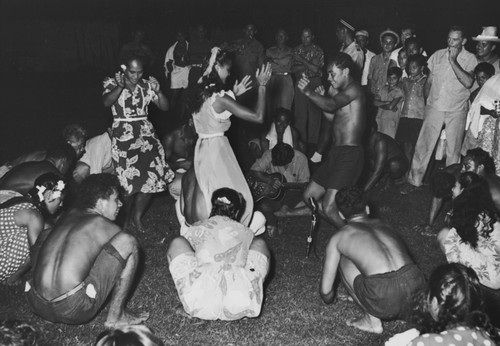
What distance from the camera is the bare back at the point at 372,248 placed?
4652mm

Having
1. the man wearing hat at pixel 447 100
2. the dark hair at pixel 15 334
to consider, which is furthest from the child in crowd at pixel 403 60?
the dark hair at pixel 15 334

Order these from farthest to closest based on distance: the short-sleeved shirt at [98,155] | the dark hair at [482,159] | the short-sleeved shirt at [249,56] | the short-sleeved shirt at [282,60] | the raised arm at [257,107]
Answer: the short-sleeved shirt at [249,56] < the short-sleeved shirt at [282,60] < the short-sleeved shirt at [98,155] < the dark hair at [482,159] < the raised arm at [257,107]

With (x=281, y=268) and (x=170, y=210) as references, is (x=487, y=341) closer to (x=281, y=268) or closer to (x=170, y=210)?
(x=281, y=268)

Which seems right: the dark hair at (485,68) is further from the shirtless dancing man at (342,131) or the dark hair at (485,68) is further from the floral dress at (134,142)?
the floral dress at (134,142)

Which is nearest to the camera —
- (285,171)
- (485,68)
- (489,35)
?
(285,171)

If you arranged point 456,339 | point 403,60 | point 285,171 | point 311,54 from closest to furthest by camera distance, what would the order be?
point 456,339, point 285,171, point 403,60, point 311,54

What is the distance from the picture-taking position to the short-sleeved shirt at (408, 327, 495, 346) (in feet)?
10.6

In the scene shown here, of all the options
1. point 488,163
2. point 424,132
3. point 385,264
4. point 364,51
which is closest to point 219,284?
point 385,264

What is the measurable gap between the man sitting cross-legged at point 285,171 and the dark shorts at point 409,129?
2496 mm

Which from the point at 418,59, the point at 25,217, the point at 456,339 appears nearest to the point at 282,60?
the point at 418,59

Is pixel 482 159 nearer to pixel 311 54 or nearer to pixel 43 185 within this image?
pixel 43 185

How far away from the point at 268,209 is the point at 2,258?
3.41m

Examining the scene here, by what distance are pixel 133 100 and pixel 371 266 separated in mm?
3585

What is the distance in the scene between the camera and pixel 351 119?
6785 mm
